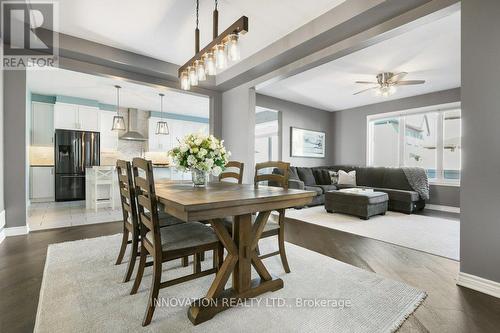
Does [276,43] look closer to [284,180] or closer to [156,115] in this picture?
[284,180]

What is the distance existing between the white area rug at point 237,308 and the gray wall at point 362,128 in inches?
174

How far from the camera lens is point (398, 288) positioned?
186cm

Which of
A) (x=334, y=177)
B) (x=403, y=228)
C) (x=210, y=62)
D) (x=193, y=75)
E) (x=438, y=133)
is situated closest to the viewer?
(x=210, y=62)

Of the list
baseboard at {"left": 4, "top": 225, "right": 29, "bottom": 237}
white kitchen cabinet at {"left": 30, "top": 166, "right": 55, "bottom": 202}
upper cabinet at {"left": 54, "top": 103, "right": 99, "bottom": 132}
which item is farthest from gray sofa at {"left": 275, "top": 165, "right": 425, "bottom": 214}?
white kitchen cabinet at {"left": 30, "top": 166, "right": 55, "bottom": 202}

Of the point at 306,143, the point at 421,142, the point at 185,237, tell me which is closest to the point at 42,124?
the point at 185,237

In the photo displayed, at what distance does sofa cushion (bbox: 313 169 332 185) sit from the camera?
621 cm

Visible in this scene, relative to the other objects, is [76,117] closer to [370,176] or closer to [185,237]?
[185,237]

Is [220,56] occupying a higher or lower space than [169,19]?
lower

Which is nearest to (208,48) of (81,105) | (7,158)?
(7,158)

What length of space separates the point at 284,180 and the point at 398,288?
1223mm

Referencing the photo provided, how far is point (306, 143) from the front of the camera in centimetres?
670

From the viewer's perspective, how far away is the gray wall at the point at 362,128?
5.16 m

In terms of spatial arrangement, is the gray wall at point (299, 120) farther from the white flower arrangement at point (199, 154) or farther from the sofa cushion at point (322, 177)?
the white flower arrangement at point (199, 154)

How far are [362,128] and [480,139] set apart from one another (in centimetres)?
503
